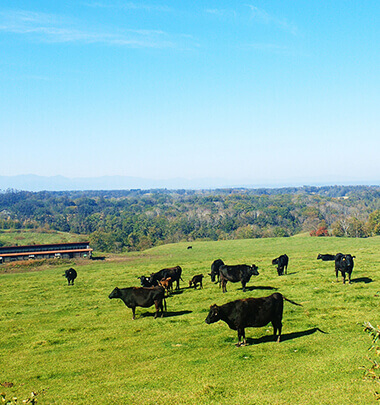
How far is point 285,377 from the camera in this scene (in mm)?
11312

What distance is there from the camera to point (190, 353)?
13.9m

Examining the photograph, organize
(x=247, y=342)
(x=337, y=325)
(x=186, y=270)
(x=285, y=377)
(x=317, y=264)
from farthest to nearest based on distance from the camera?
(x=186, y=270) < (x=317, y=264) < (x=337, y=325) < (x=247, y=342) < (x=285, y=377)

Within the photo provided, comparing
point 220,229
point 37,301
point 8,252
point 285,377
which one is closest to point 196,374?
point 285,377

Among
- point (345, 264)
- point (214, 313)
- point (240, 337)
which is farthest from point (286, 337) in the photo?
point (345, 264)

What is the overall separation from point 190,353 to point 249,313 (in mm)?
2606

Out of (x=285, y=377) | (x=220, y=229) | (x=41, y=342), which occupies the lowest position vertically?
(x=220, y=229)

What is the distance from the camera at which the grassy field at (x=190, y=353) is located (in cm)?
1078

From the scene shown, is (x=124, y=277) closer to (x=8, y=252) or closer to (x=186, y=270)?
(x=186, y=270)

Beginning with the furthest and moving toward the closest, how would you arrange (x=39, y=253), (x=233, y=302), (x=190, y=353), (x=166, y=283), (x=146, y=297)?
1. (x=39, y=253)
2. (x=166, y=283)
3. (x=146, y=297)
4. (x=233, y=302)
5. (x=190, y=353)

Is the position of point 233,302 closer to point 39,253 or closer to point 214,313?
point 214,313

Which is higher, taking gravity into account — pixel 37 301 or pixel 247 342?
pixel 247 342

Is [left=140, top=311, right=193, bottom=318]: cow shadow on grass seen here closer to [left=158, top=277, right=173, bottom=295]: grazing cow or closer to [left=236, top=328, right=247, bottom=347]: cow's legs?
[left=158, top=277, right=173, bottom=295]: grazing cow

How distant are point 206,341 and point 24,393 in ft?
21.8

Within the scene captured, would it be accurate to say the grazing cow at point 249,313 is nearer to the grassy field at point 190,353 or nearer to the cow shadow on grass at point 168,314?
the grassy field at point 190,353
